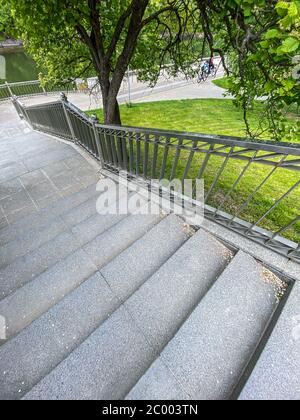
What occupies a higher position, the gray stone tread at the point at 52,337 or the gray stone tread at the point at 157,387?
the gray stone tread at the point at 157,387

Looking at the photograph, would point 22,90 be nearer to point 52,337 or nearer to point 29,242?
point 29,242

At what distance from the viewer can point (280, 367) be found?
1338mm

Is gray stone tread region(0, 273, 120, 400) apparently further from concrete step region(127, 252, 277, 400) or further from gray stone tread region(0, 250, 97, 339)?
concrete step region(127, 252, 277, 400)

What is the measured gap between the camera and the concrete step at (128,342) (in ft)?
4.39

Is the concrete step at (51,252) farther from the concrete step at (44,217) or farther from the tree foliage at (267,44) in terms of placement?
the tree foliage at (267,44)

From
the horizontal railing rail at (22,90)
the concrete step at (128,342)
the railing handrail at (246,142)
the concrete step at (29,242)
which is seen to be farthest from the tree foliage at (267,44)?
the horizontal railing rail at (22,90)

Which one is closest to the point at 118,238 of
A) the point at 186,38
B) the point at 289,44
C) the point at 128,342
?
the point at 128,342

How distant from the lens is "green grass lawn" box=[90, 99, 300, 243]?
330cm

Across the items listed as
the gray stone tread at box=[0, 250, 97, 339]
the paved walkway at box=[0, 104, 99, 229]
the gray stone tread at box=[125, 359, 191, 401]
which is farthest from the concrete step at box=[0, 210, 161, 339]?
the paved walkway at box=[0, 104, 99, 229]

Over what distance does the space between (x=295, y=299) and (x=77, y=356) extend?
1.69m

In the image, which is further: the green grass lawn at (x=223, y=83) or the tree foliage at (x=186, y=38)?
the green grass lawn at (x=223, y=83)

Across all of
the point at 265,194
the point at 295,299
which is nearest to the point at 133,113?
the point at 265,194

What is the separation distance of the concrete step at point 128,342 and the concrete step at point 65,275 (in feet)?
1.89
